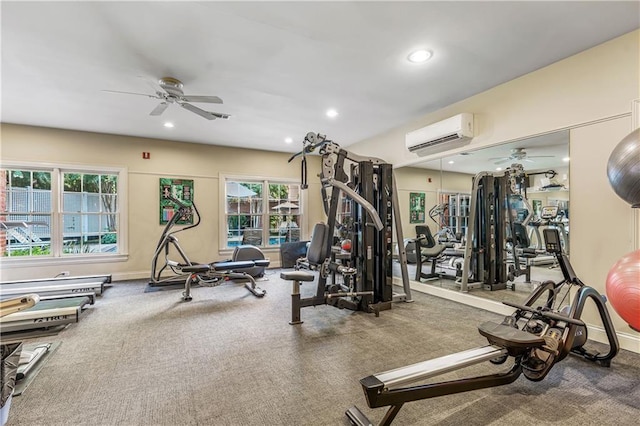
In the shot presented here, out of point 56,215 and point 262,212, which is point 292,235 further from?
point 56,215

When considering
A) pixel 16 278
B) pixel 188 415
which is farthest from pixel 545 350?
pixel 16 278

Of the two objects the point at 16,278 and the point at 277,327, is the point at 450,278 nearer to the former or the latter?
the point at 277,327

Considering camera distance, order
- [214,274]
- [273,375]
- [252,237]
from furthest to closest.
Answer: [252,237] < [214,274] < [273,375]

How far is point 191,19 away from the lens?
7.64ft

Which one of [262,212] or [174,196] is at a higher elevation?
[174,196]

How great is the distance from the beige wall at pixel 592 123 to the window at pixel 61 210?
6.68 metres

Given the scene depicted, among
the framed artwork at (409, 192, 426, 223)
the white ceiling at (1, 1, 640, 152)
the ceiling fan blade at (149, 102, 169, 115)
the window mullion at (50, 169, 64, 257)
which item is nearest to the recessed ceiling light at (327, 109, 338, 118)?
the white ceiling at (1, 1, 640, 152)

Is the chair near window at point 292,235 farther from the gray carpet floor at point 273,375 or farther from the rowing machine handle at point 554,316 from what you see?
the rowing machine handle at point 554,316

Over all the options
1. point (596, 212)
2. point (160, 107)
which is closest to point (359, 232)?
→ point (596, 212)

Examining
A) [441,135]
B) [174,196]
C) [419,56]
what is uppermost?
[419,56]

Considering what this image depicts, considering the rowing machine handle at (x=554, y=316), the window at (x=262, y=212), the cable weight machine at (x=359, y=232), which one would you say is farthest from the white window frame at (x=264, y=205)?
the rowing machine handle at (x=554, y=316)

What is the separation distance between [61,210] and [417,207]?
20.7ft

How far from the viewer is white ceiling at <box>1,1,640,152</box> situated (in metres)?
2.25

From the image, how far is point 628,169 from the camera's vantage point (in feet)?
6.53
